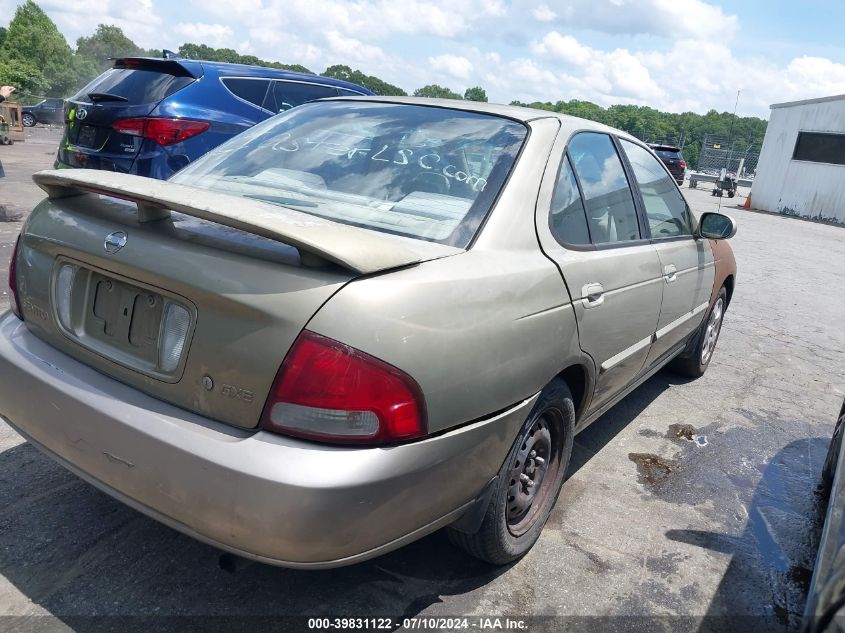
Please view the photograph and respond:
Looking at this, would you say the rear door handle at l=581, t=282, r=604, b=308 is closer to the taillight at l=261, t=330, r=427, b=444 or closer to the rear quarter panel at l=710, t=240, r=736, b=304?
the taillight at l=261, t=330, r=427, b=444

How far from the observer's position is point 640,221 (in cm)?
338

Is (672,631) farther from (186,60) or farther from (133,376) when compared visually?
(186,60)

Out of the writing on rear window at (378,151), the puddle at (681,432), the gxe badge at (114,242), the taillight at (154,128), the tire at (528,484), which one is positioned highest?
the writing on rear window at (378,151)

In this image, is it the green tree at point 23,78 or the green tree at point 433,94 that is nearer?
the green tree at point 433,94

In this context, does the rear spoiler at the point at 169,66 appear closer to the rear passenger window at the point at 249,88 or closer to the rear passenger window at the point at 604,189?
the rear passenger window at the point at 249,88

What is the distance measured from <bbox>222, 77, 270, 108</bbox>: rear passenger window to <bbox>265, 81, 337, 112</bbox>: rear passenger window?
0.40 feet

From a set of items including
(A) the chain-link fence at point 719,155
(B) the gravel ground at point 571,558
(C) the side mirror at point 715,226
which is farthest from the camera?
(A) the chain-link fence at point 719,155

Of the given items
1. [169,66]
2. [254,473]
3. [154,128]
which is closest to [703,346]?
[254,473]

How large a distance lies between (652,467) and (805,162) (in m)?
24.7

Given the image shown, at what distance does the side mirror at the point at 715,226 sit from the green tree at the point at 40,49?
68008mm

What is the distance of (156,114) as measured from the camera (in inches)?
223

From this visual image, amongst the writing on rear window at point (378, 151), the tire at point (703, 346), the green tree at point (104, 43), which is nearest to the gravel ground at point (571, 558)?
the tire at point (703, 346)

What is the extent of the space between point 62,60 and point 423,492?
263 feet

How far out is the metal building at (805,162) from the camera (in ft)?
74.4
